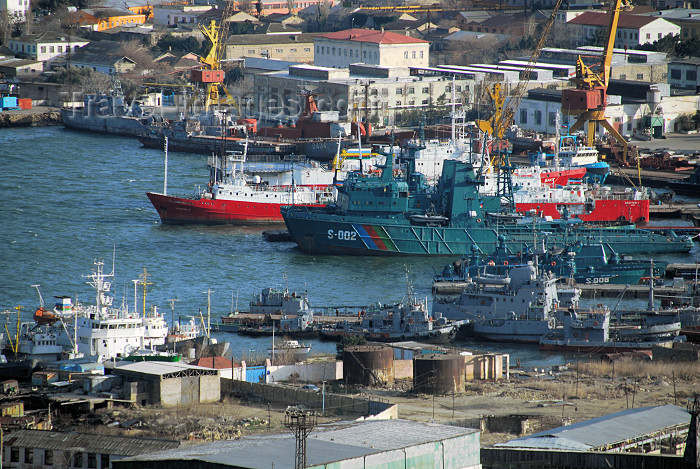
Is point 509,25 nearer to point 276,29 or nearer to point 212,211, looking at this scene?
point 276,29

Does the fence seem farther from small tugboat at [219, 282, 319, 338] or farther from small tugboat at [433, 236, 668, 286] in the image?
small tugboat at [433, 236, 668, 286]

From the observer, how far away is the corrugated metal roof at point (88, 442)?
51.6 ft

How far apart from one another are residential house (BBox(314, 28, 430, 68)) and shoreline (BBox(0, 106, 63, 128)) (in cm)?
1317

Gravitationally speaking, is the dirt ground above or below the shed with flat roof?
below

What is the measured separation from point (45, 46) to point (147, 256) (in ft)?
119

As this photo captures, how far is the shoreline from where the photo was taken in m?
55.6

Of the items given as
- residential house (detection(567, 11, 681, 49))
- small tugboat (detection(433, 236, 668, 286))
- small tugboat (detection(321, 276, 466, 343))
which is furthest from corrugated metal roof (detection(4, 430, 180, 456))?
residential house (detection(567, 11, 681, 49))

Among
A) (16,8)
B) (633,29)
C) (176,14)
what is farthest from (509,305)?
(16,8)

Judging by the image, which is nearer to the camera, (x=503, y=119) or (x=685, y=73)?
(x=503, y=119)

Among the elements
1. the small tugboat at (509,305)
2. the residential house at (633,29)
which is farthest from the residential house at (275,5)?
the small tugboat at (509,305)

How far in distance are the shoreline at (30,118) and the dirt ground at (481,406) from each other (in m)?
37.2

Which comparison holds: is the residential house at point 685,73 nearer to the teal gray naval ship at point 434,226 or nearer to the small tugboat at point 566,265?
the teal gray naval ship at point 434,226

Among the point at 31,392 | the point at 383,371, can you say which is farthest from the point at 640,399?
the point at 31,392

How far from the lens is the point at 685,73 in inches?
2218
